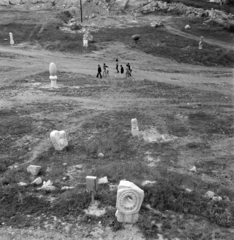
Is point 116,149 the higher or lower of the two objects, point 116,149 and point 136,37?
the higher

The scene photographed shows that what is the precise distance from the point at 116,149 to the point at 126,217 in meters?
5.41

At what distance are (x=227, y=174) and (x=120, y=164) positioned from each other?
14.5ft

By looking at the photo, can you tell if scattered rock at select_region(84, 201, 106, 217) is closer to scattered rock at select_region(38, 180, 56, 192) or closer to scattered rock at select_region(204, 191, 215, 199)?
scattered rock at select_region(38, 180, 56, 192)

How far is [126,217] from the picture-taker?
33.1 ft

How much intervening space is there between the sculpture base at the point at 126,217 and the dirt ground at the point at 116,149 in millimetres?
180

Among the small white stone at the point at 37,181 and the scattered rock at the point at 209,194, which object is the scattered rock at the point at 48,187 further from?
the scattered rock at the point at 209,194

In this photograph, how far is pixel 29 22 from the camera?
4925cm

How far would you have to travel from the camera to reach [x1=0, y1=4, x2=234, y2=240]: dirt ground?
33.7ft

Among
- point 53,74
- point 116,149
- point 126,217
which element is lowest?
point 53,74

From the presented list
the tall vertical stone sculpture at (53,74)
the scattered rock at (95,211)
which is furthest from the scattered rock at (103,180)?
the tall vertical stone sculpture at (53,74)

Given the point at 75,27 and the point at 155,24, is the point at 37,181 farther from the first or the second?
the point at 155,24

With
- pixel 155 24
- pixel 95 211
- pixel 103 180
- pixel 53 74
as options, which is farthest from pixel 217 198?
pixel 155 24

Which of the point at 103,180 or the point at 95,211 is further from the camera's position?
the point at 103,180

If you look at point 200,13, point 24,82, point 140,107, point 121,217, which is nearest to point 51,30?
point 24,82
